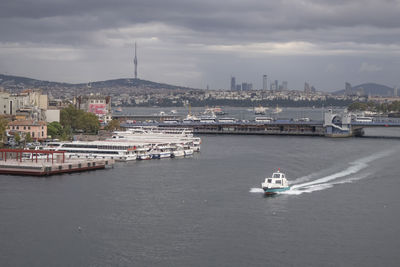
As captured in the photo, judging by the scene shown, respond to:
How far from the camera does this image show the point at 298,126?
6731cm

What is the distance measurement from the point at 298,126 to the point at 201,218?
4678cm

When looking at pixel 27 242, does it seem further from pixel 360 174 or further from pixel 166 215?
pixel 360 174

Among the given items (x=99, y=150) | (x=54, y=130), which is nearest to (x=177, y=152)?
(x=99, y=150)

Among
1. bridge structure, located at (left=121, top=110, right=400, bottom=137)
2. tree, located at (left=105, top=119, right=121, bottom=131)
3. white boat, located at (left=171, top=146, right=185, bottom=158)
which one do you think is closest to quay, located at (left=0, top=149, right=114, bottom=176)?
white boat, located at (left=171, top=146, right=185, bottom=158)

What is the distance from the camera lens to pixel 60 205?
23.8m

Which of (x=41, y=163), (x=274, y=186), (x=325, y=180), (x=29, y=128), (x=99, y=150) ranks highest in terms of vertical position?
(x=29, y=128)

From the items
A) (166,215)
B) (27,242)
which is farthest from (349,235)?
(27,242)

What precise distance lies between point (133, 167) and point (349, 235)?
17285mm

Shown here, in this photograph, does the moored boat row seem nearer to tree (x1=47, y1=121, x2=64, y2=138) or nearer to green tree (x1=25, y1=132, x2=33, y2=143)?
green tree (x1=25, y1=132, x2=33, y2=143)

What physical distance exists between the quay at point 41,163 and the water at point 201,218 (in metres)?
0.88

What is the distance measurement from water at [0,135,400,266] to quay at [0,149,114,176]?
88cm

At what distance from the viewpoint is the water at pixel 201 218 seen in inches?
698

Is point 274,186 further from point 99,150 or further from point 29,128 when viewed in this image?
point 29,128

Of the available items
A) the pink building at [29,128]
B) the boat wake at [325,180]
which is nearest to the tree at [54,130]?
the pink building at [29,128]
